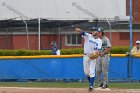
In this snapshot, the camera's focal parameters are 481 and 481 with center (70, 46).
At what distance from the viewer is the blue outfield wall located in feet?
60.6

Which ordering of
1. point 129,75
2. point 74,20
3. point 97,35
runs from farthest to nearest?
point 74,20 < point 129,75 < point 97,35

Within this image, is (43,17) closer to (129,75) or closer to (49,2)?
(49,2)

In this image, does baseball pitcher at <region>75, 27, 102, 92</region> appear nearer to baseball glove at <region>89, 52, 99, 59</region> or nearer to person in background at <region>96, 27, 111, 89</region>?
baseball glove at <region>89, 52, 99, 59</region>

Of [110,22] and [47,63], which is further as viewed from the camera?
[110,22]

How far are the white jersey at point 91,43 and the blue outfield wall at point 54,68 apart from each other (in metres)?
4.75

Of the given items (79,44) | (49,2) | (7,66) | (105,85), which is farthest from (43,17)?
(105,85)

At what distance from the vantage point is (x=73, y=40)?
3569cm

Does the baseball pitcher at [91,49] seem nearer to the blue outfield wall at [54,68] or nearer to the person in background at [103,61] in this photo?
the person in background at [103,61]

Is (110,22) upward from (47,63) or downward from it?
upward

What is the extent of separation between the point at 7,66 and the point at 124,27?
16342 mm

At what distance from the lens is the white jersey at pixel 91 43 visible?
1373cm

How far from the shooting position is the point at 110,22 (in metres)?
33.3

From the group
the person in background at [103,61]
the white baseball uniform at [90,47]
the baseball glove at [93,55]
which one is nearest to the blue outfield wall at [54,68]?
the person in background at [103,61]

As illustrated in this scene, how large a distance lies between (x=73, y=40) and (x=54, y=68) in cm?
1707
